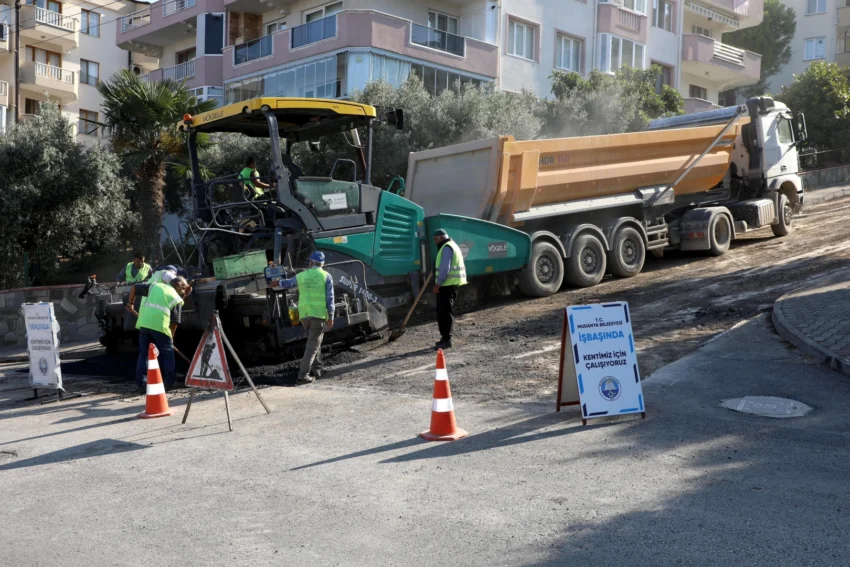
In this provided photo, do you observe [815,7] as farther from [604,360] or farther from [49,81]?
[604,360]

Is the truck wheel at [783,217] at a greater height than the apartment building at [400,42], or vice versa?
the apartment building at [400,42]

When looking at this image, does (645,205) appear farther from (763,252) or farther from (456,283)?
(456,283)

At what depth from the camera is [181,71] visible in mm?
31906

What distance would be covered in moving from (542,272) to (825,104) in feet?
78.6

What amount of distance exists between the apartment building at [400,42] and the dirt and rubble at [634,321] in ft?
29.4

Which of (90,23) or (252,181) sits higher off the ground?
(90,23)

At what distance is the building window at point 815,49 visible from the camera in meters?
51.6

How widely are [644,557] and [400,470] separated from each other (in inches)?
86.4

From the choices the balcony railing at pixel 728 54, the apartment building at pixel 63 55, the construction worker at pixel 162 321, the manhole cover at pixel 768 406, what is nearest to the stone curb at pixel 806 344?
the manhole cover at pixel 768 406

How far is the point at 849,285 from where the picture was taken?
12320mm

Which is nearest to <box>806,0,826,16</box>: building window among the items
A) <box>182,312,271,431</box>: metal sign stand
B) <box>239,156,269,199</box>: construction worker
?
<box>239,156,269,199</box>: construction worker

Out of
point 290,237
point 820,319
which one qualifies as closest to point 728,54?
point 820,319

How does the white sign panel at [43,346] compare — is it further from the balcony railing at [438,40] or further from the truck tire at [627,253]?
the balcony railing at [438,40]

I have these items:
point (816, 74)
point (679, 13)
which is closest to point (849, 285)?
point (816, 74)
